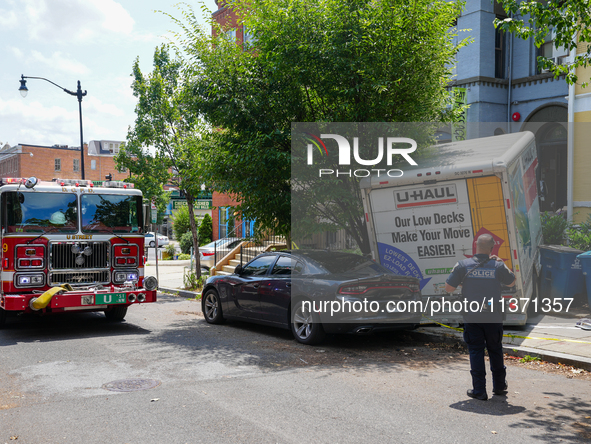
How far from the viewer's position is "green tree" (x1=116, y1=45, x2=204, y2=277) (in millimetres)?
16906

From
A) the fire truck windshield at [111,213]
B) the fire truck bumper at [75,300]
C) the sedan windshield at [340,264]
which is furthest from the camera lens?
the fire truck windshield at [111,213]

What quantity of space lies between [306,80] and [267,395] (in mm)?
6410

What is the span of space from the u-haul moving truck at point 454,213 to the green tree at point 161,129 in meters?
8.27

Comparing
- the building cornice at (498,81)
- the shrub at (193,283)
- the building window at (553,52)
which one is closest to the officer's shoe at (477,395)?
the building window at (553,52)

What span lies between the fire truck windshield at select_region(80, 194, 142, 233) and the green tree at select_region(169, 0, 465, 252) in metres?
1.78

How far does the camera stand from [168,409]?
18.1 feet

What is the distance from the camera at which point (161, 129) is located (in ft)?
56.2

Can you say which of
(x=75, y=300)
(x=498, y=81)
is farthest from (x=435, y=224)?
(x=498, y=81)

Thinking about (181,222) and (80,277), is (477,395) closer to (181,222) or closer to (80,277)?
(80,277)

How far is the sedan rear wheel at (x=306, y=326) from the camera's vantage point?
8469 millimetres

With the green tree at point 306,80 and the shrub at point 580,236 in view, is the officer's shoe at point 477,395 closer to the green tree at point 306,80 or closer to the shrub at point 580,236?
the green tree at point 306,80

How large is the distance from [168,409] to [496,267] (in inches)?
149

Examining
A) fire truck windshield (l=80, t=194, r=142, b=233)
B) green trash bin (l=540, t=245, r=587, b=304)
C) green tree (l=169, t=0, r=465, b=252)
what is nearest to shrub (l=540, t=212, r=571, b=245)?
green trash bin (l=540, t=245, r=587, b=304)

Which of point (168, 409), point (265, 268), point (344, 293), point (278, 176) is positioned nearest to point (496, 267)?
point (344, 293)
